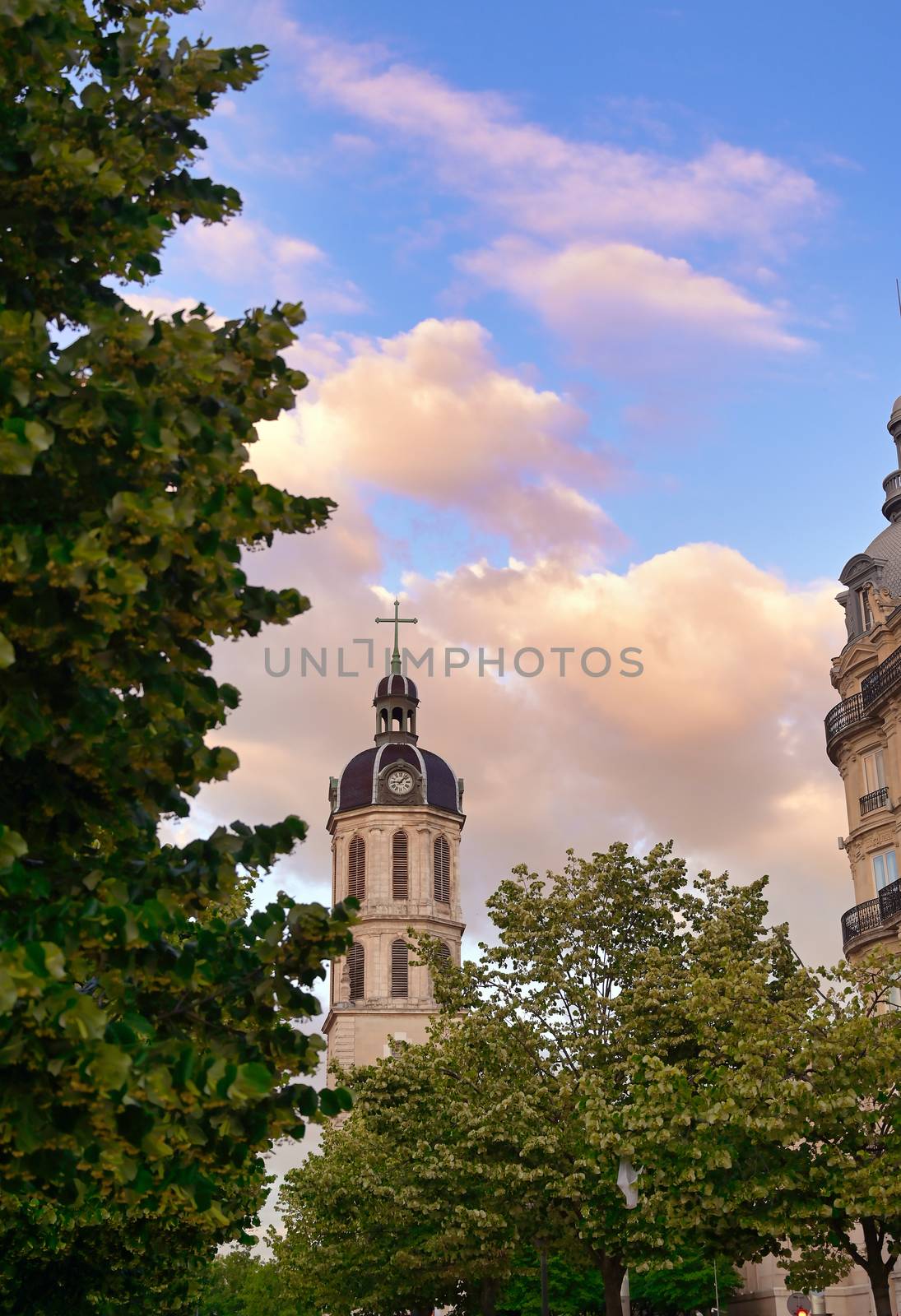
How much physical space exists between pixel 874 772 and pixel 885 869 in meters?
3.42

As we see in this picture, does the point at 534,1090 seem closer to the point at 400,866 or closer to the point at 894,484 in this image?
the point at 894,484

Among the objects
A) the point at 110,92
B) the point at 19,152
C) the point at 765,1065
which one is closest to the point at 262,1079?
the point at 19,152

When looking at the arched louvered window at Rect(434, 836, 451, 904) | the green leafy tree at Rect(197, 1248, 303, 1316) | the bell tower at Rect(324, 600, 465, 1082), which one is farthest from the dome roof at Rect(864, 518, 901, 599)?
the arched louvered window at Rect(434, 836, 451, 904)

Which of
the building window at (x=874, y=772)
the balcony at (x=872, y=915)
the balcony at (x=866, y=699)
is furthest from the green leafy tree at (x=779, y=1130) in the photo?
the building window at (x=874, y=772)

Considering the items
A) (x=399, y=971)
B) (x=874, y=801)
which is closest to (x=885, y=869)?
(x=874, y=801)

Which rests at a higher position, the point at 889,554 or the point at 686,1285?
the point at 889,554

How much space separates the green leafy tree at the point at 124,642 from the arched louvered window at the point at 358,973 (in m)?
96.7

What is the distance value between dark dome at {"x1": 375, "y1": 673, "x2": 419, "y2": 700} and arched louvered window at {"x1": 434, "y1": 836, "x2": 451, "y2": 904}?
12965 millimetres

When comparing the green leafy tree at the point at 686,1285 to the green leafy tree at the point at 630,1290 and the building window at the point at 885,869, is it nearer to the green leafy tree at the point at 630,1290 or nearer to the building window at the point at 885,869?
the green leafy tree at the point at 630,1290

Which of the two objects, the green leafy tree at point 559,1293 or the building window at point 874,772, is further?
the green leafy tree at point 559,1293

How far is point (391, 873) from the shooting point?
108 m

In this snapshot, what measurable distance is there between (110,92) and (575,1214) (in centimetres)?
2958

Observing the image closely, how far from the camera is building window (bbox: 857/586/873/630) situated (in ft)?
165

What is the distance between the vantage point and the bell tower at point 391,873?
102562mm
